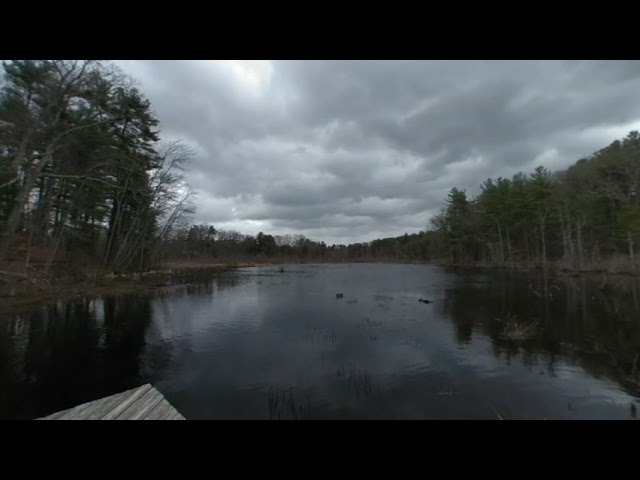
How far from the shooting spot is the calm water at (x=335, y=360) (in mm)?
6918

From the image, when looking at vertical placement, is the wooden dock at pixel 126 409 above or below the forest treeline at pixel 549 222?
below

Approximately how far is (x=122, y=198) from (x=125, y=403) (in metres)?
30.1

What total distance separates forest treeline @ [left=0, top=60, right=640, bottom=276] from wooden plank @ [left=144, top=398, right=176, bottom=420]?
1630 cm

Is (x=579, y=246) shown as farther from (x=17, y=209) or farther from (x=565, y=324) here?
(x=17, y=209)

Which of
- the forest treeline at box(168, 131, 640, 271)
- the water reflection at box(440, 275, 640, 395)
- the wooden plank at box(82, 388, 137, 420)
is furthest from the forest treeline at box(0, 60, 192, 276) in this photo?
the forest treeline at box(168, 131, 640, 271)

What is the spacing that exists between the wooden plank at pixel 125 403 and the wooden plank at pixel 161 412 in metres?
0.40

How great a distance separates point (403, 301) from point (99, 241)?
30379 millimetres

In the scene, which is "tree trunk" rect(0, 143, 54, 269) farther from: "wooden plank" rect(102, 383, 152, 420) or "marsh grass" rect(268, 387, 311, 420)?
"marsh grass" rect(268, 387, 311, 420)

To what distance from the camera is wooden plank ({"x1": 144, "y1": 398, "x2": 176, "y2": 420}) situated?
4.46 m

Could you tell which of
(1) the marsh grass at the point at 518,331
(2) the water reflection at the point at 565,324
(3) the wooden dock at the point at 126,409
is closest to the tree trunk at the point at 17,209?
(3) the wooden dock at the point at 126,409

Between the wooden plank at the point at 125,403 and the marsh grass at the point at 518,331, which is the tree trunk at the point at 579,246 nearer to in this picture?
the marsh grass at the point at 518,331
